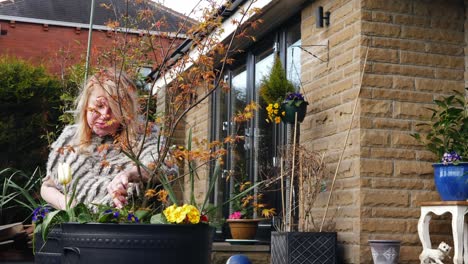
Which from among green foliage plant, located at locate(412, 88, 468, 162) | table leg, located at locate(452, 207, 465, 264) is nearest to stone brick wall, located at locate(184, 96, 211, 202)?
green foliage plant, located at locate(412, 88, 468, 162)

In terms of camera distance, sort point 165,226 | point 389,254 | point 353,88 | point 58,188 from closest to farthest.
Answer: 1. point 165,226
2. point 58,188
3. point 389,254
4. point 353,88

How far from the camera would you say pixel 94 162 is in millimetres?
2369

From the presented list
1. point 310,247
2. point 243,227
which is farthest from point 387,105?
point 243,227

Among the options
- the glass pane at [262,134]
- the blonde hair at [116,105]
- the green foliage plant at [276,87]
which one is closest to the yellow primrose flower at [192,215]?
the blonde hair at [116,105]

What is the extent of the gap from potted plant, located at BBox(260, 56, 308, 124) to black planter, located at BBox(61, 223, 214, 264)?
3.45 meters

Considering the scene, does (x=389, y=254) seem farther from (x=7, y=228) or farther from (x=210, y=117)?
(x=210, y=117)

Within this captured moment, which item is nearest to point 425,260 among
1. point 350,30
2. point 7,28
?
point 350,30

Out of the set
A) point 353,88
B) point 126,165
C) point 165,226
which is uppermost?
point 353,88

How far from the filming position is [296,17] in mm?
6047

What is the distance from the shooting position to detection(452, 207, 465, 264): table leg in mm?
4113

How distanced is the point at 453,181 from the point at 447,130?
1.27 feet

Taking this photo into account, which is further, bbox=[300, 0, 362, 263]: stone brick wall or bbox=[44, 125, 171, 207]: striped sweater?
bbox=[300, 0, 362, 263]: stone brick wall

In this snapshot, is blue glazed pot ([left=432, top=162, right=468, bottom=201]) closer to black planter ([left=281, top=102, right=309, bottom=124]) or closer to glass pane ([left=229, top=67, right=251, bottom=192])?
black planter ([left=281, top=102, right=309, bottom=124])

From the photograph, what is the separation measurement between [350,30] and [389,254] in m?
1.59
